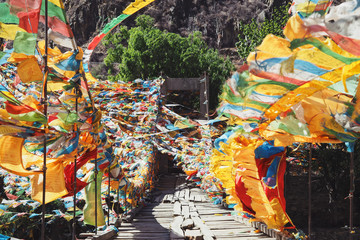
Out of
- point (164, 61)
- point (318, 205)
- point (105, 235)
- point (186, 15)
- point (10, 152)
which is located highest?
point (186, 15)

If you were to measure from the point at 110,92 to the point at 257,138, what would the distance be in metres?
6.13

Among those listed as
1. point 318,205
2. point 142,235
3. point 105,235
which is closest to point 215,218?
point 142,235

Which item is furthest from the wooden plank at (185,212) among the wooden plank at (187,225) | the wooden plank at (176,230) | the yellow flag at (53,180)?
the yellow flag at (53,180)

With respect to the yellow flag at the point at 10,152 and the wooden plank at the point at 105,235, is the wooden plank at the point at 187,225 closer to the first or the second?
the wooden plank at the point at 105,235

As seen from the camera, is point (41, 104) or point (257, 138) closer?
point (41, 104)

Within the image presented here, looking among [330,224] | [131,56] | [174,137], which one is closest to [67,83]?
[174,137]

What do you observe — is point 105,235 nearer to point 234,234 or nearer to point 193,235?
point 193,235

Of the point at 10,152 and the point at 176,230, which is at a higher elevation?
the point at 10,152

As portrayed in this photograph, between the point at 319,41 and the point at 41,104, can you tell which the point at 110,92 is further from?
the point at 319,41

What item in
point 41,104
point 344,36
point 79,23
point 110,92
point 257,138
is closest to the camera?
point 344,36

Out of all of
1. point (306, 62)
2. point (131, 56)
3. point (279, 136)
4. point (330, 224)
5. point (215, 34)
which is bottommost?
point (330, 224)

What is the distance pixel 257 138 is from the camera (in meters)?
5.00

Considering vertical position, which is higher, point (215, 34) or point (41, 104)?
point (215, 34)

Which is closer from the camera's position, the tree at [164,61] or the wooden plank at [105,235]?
the wooden plank at [105,235]
